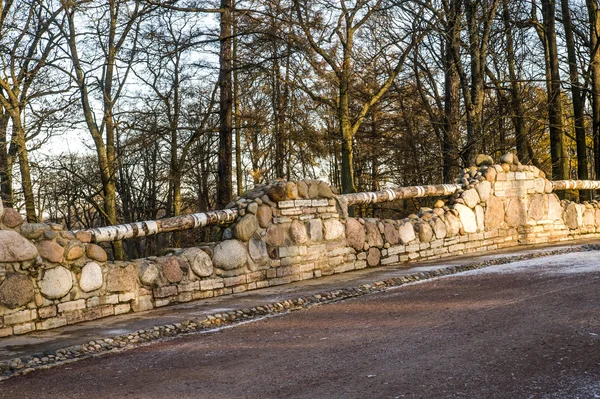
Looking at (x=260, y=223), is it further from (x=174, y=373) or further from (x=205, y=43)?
(x=205, y=43)

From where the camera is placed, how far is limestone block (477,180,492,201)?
13555mm

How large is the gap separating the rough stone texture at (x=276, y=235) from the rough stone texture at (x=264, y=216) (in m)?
0.09

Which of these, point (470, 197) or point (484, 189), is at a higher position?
point (484, 189)

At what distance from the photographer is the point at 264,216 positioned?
10258 millimetres

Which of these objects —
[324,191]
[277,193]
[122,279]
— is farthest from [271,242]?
[122,279]

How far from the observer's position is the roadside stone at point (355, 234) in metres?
11.4

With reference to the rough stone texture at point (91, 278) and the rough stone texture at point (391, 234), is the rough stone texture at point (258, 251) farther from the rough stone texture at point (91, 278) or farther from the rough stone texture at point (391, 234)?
the rough stone texture at point (391, 234)

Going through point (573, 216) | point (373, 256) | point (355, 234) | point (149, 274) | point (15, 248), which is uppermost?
point (15, 248)

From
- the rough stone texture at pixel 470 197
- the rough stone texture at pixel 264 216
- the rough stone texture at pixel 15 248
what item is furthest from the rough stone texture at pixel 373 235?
the rough stone texture at pixel 15 248

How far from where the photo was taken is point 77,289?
805 cm

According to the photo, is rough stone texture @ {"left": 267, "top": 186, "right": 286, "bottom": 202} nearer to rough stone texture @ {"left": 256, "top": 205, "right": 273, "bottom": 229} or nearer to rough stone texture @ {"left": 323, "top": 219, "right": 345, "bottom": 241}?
rough stone texture @ {"left": 256, "top": 205, "right": 273, "bottom": 229}

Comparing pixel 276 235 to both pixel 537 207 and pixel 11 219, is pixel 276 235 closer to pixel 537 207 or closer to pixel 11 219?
pixel 11 219

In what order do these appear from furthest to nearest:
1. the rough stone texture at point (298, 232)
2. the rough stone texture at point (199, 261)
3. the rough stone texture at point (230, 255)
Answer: the rough stone texture at point (298, 232)
the rough stone texture at point (230, 255)
the rough stone texture at point (199, 261)

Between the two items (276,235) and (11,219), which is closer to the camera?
(11,219)
